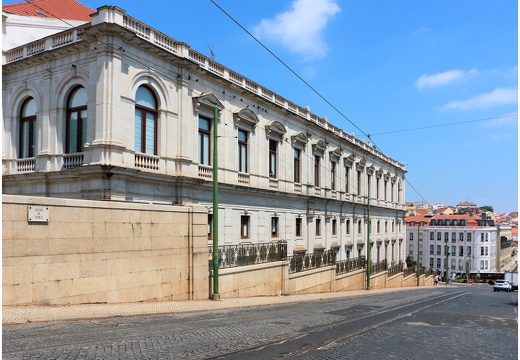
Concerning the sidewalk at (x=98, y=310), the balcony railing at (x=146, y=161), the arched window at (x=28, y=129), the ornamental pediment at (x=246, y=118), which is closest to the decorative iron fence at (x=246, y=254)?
the sidewalk at (x=98, y=310)

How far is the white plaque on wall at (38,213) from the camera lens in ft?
38.7

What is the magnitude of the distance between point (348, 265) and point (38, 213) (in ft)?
86.4

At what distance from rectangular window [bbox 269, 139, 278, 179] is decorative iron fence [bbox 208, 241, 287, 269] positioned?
305 inches

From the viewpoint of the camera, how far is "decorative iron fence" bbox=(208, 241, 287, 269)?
19.5 m

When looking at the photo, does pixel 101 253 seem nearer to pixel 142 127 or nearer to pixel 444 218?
pixel 142 127

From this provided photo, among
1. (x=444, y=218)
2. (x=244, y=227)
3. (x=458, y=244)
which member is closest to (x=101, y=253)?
(x=244, y=227)

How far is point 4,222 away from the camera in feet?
36.8

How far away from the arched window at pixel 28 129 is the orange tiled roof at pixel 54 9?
891cm

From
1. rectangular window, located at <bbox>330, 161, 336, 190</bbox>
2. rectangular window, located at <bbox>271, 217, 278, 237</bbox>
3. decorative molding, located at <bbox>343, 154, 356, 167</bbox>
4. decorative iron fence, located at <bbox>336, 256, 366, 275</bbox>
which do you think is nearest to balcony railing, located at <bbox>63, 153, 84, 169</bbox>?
rectangular window, located at <bbox>271, 217, 278, 237</bbox>

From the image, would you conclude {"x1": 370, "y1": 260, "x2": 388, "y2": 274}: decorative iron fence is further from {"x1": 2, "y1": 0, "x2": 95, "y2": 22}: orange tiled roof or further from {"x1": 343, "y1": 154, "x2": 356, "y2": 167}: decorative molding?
{"x1": 2, "y1": 0, "x2": 95, "y2": 22}: orange tiled roof

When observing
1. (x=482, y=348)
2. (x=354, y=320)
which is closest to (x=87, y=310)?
(x=354, y=320)

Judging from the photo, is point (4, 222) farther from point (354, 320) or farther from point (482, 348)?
point (482, 348)

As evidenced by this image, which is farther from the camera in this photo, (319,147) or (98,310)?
(319,147)

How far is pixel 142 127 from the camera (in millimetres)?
20891
